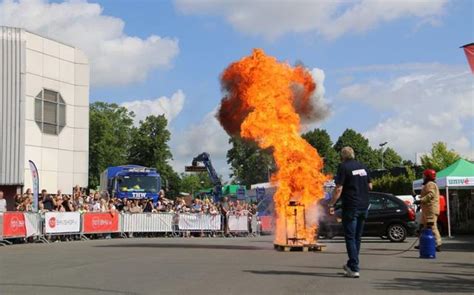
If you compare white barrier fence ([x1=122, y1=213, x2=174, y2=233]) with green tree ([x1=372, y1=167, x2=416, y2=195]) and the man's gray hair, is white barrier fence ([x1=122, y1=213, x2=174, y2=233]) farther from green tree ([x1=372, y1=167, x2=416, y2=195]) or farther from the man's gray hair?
green tree ([x1=372, y1=167, x2=416, y2=195])

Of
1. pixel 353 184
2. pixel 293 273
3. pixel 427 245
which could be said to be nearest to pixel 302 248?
pixel 427 245

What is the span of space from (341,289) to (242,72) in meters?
8.50

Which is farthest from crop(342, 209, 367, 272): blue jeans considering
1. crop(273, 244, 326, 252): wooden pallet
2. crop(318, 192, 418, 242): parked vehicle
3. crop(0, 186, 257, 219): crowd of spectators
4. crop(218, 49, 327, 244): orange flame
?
crop(0, 186, 257, 219): crowd of spectators

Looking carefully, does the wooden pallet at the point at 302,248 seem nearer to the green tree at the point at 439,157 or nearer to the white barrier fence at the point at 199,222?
the white barrier fence at the point at 199,222

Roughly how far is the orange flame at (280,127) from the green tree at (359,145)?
288 ft

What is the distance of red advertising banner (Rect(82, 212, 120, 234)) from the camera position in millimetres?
24234

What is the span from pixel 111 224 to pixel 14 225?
6043 mm

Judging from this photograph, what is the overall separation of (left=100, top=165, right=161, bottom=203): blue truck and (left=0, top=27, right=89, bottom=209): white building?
3240 millimetres

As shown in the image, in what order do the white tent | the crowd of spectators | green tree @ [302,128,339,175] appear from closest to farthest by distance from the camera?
1. the crowd of spectators
2. the white tent
3. green tree @ [302,128,339,175]

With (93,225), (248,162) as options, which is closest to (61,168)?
(93,225)

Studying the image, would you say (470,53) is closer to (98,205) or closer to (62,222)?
→ (62,222)

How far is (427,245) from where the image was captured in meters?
13.2

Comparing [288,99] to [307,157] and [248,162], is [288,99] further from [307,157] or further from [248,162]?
[248,162]

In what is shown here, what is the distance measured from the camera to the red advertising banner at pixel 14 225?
65.1 ft
